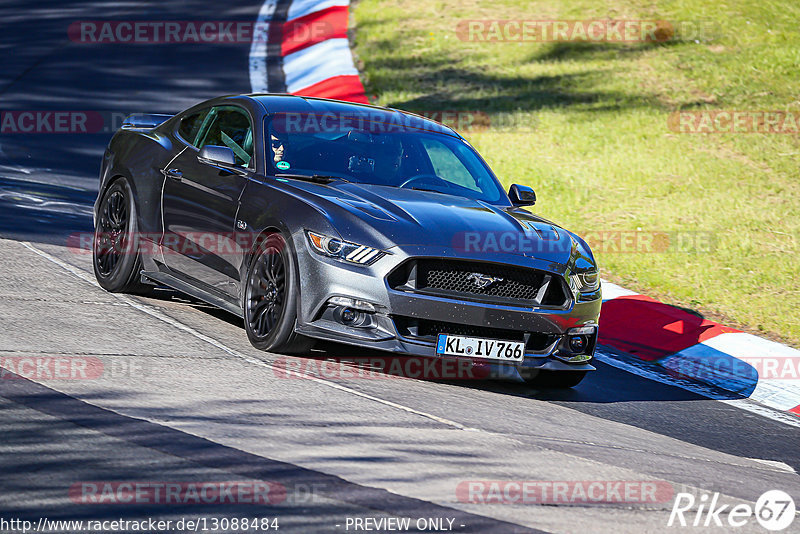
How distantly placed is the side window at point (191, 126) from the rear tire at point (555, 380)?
118 inches

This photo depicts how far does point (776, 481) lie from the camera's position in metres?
6.15

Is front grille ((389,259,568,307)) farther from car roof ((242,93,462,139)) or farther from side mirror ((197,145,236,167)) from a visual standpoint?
car roof ((242,93,462,139))

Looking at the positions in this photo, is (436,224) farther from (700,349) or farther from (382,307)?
(700,349)

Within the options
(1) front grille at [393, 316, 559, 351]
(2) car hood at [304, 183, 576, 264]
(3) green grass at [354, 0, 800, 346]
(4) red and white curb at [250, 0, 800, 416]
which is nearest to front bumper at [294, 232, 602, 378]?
(1) front grille at [393, 316, 559, 351]

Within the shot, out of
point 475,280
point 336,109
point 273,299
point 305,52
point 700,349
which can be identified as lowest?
point 700,349

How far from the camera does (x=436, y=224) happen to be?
6.99 m

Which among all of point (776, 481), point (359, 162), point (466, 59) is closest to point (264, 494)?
point (776, 481)

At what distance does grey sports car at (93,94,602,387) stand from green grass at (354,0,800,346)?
3055mm

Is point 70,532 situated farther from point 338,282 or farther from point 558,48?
point 558,48

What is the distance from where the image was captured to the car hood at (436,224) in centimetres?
679

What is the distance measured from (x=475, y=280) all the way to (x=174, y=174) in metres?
2.52

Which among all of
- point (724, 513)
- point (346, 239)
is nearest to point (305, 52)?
point (346, 239)

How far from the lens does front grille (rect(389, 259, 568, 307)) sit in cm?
673

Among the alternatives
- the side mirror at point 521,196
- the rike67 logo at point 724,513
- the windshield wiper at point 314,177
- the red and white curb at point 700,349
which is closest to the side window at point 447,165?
the side mirror at point 521,196
